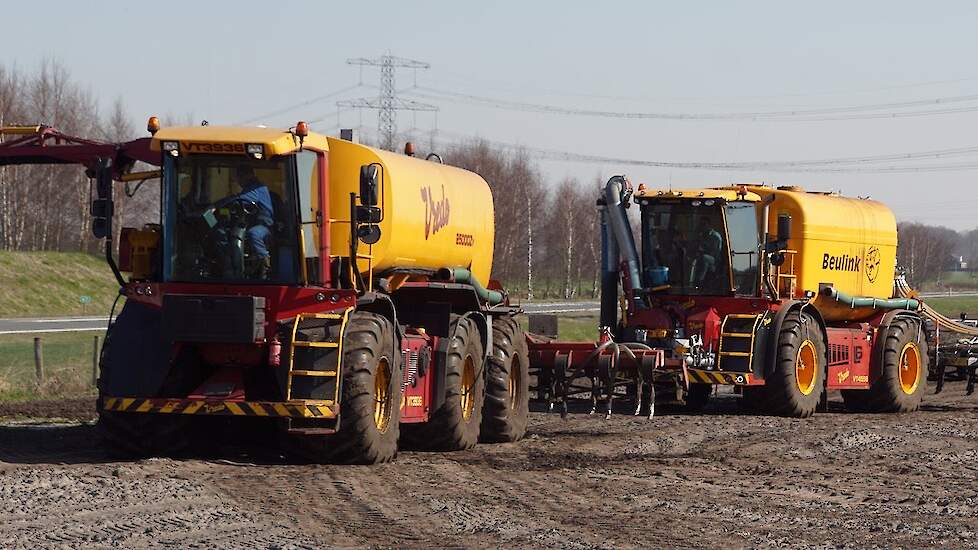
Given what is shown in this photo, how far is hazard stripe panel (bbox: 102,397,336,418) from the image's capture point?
13.8 meters

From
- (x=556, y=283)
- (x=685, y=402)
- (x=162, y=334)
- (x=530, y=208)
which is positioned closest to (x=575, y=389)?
(x=685, y=402)

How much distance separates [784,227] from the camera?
72.8 ft

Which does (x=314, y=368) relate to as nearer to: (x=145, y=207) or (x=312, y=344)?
(x=312, y=344)

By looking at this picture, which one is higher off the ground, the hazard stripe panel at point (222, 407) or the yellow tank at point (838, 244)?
the yellow tank at point (838, 244)

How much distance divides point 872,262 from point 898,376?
1983 mm

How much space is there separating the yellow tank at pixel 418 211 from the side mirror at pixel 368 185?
0.63 m

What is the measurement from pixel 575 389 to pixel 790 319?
3.34m

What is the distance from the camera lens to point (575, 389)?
2245 cm

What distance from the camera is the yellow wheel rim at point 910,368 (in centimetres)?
2558

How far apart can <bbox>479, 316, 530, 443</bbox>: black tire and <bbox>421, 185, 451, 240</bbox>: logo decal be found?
2.00 metres

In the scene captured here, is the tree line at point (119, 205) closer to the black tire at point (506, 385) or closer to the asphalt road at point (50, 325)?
the asphalt road at point (50, 325)

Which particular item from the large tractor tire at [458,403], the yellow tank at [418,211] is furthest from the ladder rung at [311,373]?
the large tractor tire at [458,403]

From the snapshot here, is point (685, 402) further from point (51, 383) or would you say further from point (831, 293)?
point (51, 383)

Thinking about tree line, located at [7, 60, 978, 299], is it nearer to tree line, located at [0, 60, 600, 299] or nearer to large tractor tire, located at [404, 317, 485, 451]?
tree line, located at [0, 60, 600, 299]
